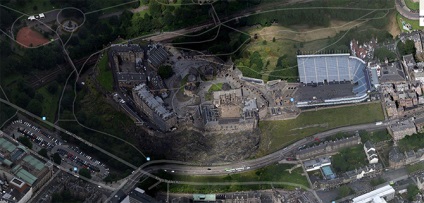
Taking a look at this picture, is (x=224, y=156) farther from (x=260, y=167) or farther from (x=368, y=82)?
(x=368, y=82)

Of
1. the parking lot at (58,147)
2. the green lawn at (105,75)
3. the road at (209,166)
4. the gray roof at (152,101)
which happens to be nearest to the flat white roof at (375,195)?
the road at (209,166)

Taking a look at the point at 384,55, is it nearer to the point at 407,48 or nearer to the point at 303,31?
the point at 407,48

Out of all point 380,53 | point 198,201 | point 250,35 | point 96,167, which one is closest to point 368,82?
point 380,53

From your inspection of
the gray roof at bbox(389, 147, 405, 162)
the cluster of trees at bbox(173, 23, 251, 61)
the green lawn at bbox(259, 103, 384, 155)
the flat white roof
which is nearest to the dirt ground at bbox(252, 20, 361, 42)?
Result: the cluster of trees at bbox(173, 23, 251, 61)

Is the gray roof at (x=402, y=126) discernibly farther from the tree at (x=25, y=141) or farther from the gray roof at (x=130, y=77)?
the tree at (x=25, y=141)

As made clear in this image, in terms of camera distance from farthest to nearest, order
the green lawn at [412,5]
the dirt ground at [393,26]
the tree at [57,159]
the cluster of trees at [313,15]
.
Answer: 1. the green lawn at [412,5]
2. the cluster of trees at [313,15]
3. the dirt ground at [393,26]
4. the tree at [57,159]

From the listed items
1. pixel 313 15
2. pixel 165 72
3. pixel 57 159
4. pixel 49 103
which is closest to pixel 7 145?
pixel 57 159

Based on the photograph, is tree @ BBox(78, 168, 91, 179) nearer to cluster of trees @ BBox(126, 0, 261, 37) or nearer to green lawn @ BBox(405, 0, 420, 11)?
cluster of trees @ BBox(126, 0, 261, 37)

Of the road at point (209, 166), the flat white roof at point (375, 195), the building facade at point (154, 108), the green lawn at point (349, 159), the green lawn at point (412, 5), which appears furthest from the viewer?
the green lawn at point (412, 5)
